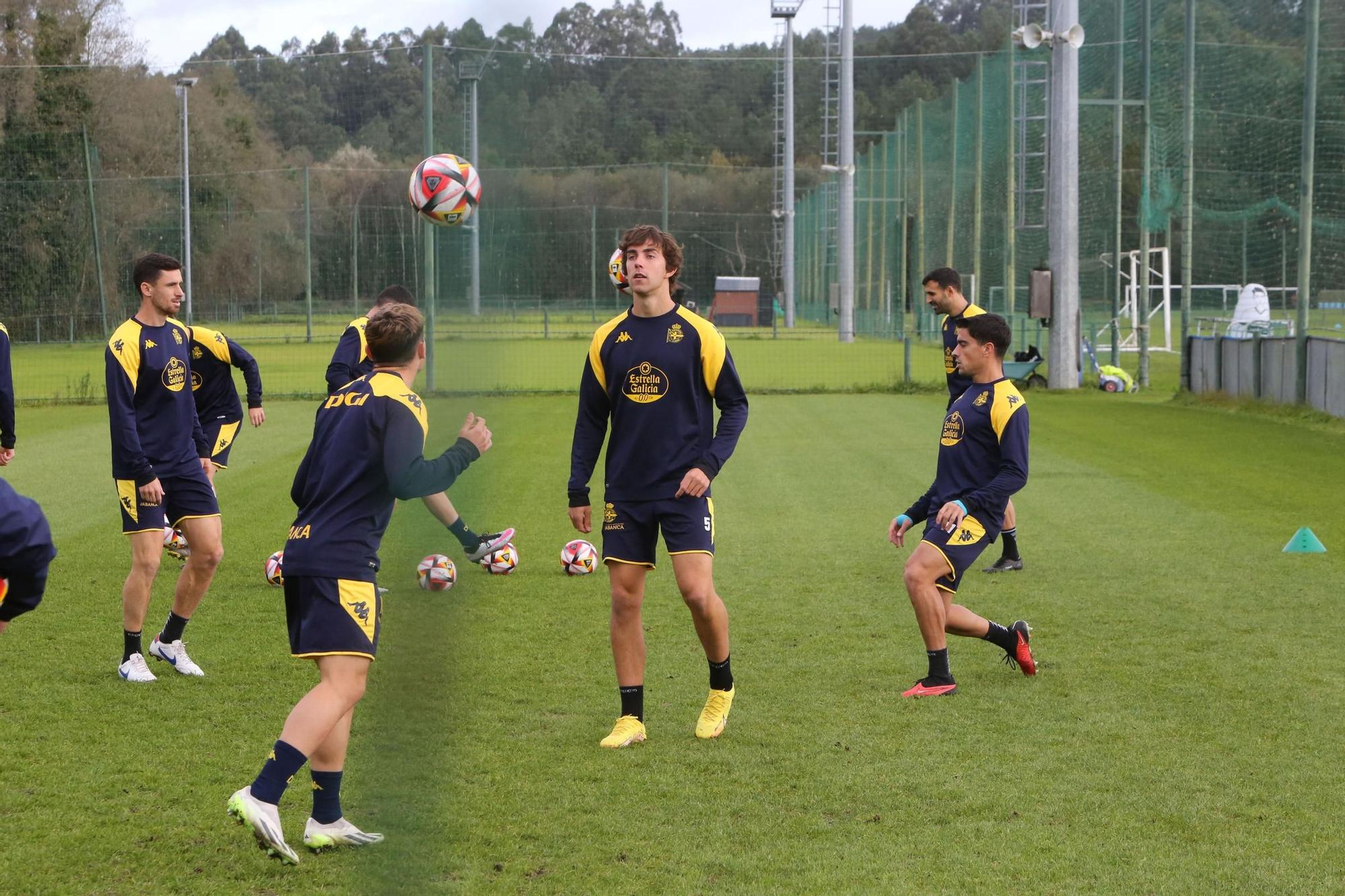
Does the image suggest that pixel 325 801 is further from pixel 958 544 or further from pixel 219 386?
pixel 219 386

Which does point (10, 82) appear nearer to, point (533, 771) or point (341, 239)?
point (341, 239)

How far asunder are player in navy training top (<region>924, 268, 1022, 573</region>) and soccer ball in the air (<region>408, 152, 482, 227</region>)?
9.05 feet

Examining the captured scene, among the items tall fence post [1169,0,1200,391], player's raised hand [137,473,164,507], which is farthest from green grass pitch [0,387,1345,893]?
tall fence post [1169,0,1200,391]

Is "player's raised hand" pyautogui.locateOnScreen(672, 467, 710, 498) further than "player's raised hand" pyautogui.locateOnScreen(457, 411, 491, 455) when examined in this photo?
Yes

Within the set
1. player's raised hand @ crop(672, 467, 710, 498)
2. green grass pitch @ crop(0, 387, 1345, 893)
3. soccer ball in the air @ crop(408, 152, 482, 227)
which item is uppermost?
soccer ball in the air @ crop(408, 152, 482, 227)

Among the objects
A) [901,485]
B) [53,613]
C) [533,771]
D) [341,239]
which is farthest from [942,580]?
[341,239]

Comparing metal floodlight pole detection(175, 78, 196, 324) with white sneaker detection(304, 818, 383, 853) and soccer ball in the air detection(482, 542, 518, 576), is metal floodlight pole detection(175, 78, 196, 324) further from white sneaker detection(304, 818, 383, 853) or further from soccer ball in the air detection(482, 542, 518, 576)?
white sneaker detection(304, 818, 383, 853)

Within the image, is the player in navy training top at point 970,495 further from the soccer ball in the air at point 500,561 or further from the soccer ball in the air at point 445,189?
the soccer ball in the air at point 500,561

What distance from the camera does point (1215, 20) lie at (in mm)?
20531

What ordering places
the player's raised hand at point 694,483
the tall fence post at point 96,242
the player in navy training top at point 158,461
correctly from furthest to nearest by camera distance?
the tall fence post at point 96,242
the player in navy training top at point 158,461
the player's raised hand at point 694,483

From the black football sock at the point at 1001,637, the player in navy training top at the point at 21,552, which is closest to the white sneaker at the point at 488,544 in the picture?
the black football sock at the point at 1001,637

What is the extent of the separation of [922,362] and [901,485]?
17.4 m

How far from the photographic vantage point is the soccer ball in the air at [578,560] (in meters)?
8.50

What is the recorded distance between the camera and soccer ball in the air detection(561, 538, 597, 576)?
8.50m
